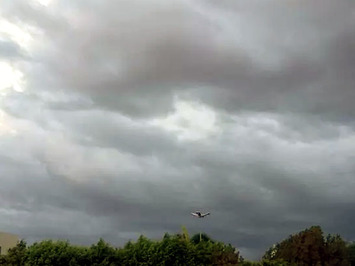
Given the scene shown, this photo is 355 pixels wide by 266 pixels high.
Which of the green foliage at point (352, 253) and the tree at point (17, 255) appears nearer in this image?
the tree at point (17, 255)

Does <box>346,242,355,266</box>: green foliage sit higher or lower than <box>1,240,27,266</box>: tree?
higher

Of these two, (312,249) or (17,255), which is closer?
(17,255)

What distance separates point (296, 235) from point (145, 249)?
1744 centimetres

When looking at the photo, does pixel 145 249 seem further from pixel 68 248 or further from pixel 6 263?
pixel 6 263

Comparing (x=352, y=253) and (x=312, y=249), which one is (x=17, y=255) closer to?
(x=312, y=249)

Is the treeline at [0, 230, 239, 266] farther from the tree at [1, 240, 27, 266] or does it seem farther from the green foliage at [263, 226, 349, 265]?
the green foliage at [263, 226, 349, 265]

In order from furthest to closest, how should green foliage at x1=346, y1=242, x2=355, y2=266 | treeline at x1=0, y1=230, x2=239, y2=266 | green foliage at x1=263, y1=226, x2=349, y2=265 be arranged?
green foliage at x1=346, y1=242, x2=355, y2=266
green foliage at x1=263, y1=226, x2=349, y2=265
treeline at x1=0, y1=230, x2=239, y2=266

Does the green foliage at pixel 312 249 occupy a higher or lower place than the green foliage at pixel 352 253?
lower

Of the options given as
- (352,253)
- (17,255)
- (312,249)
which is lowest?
(17,255)

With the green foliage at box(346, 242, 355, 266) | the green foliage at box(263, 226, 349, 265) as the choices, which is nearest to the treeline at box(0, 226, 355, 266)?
the green foliage at box(263, 226, 349, 265)

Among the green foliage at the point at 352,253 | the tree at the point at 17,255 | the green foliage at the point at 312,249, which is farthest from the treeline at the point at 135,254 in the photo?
the green foliage at the point at 352,253

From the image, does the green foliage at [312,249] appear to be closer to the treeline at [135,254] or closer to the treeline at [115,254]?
the treeline at [135,254]

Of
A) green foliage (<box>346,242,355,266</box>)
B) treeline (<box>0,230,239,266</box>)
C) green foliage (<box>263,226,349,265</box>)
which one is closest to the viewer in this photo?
treeline (<box>0,230,239,266</box>)

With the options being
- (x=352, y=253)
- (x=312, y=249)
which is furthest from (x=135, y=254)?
(x=352, y=253)
